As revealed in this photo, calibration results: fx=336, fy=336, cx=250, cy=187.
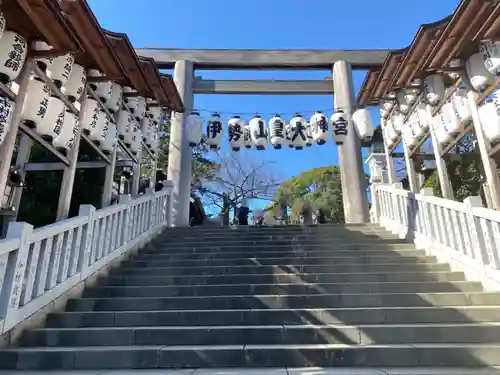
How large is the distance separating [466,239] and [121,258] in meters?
5.48

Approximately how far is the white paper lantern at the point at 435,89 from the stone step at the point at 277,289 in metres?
3.62

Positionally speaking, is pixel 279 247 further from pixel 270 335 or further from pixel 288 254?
pixel 270 335

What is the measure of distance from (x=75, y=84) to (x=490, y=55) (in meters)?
6.21

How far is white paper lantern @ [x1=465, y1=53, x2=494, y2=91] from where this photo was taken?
5152 millimetres

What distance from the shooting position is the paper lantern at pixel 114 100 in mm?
6118

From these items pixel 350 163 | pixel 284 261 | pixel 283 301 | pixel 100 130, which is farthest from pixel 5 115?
pixel 350 163

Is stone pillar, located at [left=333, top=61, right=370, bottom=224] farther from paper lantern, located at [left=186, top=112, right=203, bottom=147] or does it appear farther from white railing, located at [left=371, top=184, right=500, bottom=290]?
paper lantern, located at [left=186, top=112, right=203, bottom=147]

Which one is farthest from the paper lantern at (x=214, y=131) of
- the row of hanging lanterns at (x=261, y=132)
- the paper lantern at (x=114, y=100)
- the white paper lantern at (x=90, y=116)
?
the white paper lantern at (x=90, y=116)

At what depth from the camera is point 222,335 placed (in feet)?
11.6

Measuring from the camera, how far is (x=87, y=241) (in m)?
4.68

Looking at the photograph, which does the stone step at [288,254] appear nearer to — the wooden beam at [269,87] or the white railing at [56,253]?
the white railing at [56,253]

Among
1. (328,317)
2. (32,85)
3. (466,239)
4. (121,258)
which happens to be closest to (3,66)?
(32,85)

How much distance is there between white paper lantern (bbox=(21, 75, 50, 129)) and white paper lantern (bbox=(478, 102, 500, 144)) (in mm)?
6062

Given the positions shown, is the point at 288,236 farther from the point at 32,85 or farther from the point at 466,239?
the point at 32,85
